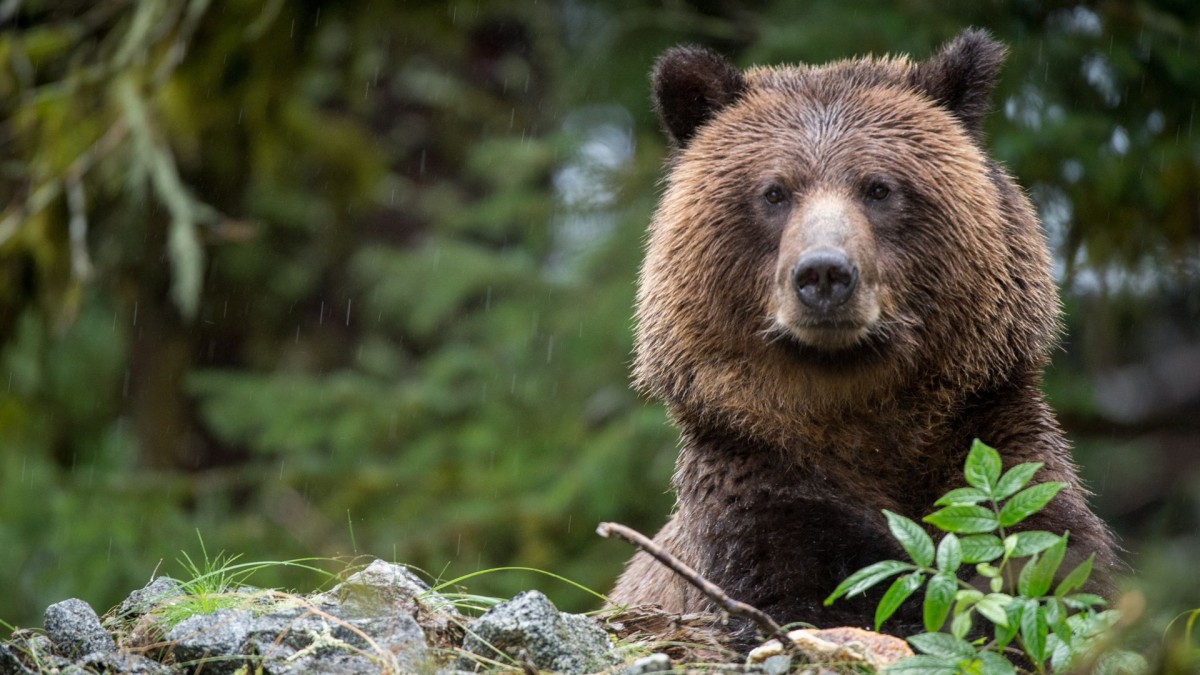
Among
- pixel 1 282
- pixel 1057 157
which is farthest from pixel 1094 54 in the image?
pixel 1 282

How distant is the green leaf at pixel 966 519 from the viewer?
2.87 metres

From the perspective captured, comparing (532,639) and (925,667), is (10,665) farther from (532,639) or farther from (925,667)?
(925,667)

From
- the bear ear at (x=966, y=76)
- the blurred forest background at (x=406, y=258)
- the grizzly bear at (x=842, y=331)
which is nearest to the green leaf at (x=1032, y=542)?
the grizzly bear at (x=842, y=331)

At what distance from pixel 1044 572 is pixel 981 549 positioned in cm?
15

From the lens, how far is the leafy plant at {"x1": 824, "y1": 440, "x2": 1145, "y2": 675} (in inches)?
108

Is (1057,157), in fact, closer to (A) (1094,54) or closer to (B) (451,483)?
(A) (1094,54)

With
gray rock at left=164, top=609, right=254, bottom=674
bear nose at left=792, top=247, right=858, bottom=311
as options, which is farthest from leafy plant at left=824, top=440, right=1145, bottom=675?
gray rock at left=164, top=609, right=254, bottom=674

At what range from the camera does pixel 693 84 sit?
5059mm

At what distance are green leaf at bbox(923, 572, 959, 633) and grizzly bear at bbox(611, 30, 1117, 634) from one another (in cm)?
100

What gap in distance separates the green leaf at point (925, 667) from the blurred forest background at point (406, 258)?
154 inches

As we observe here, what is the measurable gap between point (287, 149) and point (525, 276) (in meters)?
2.19

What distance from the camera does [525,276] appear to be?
10617 mm

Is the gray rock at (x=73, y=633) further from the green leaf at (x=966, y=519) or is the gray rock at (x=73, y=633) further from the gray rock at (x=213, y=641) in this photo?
the green leaf at (x=966, y=519)

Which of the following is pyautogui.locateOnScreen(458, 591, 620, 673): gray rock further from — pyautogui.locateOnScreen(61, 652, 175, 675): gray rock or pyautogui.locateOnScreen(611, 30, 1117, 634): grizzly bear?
pyautogui.locateOnScreen(611, 30, 1117, 634): grizzly bear
